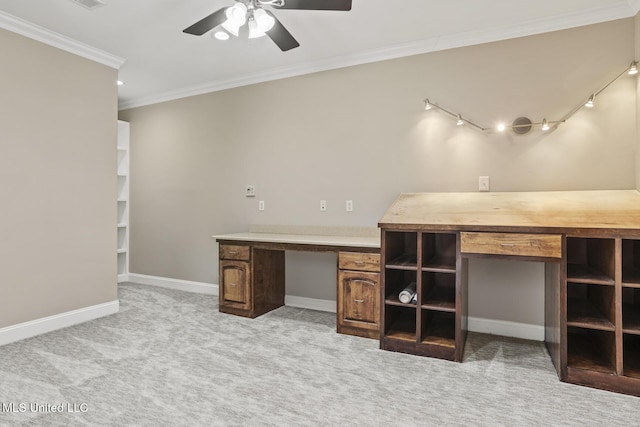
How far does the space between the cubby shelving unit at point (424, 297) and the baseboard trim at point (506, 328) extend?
0.22m

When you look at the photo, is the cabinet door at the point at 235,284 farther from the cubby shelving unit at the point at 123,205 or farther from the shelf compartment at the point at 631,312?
the shelf compartment at the point at 631,312

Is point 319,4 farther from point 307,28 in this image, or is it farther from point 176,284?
point 176,284

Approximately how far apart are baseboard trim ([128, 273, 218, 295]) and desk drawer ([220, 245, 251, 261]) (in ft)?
3.22

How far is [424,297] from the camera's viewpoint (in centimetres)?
284

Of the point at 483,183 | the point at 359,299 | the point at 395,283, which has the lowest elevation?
the point at 359,299

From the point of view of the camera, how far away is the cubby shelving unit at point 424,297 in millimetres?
2631

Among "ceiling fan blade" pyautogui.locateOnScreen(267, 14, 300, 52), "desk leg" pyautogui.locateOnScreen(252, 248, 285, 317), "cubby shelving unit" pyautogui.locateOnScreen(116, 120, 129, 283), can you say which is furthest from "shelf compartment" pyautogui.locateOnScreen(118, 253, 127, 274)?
"ceiling fan blade" pyautogui.locateOnScreen(267, 14, 300, 52)

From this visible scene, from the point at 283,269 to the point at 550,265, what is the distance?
2.55m

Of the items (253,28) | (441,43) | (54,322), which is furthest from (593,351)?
(54,322)

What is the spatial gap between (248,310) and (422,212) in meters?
1.94

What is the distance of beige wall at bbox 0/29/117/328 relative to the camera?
3.00 m

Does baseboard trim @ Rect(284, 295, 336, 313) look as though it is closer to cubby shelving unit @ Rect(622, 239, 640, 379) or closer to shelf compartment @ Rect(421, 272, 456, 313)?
shelf compartment @ Rect(421, 272, 456, 313)

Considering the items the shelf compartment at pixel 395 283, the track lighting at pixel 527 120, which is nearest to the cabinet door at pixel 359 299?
the shelf compartment at pixel 395 283

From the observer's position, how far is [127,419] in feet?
6.16
